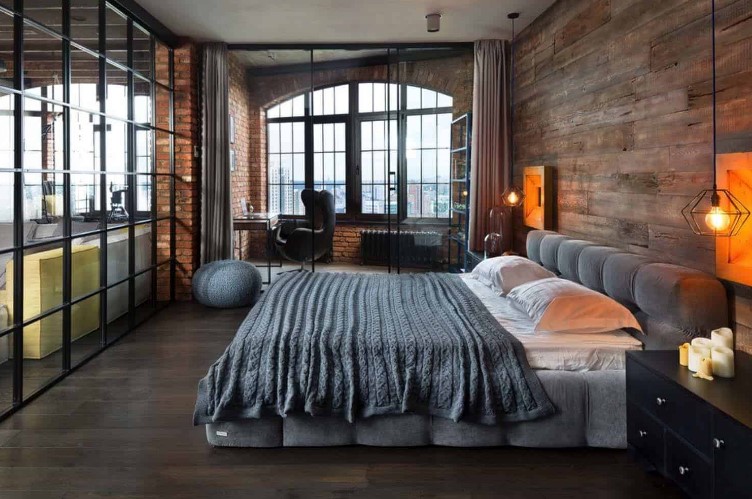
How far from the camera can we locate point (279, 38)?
6703 millimetres

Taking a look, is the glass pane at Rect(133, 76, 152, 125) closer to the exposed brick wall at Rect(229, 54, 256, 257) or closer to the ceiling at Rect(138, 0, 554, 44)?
the ceiling at Rect(138, 0, 554, 44)

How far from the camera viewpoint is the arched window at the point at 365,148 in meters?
7.01

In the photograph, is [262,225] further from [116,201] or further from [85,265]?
[85,265]

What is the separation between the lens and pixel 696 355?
2.45m

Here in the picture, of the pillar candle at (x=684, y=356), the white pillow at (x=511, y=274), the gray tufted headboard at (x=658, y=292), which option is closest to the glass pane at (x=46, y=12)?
the white pillow at (x=511, y=274)

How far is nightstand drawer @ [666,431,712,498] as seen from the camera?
2.15 m

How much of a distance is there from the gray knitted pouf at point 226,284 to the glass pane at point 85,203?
178 centimetres

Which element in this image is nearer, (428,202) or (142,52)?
(142,52)

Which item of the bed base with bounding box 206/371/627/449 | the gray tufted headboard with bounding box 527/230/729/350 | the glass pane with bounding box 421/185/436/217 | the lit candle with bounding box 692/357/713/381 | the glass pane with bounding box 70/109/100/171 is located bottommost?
the bed base with bounding box 206/371/627/449

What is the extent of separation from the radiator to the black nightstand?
436cm

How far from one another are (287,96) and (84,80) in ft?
9.96

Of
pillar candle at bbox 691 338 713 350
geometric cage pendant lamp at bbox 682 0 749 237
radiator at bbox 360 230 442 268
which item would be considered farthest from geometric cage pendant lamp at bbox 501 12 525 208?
pillar candle at bbox 691 338 713 350

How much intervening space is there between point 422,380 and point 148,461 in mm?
1282

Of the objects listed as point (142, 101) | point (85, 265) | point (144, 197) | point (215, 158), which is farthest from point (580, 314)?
point (215, 158)
